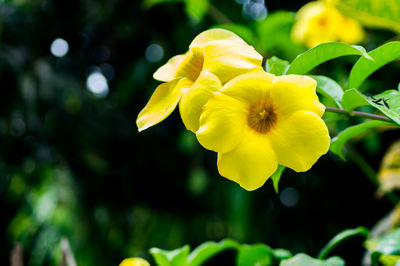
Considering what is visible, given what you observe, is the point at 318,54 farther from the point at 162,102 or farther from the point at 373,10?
the point at 373,10

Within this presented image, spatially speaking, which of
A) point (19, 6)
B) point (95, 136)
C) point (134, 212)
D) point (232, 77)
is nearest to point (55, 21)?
point (19, 6)

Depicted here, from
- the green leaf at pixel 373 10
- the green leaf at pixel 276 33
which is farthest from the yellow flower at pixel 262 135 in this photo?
the green leaf at pixel 276 33

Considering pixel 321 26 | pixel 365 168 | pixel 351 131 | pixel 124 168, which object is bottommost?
pixel 124 168

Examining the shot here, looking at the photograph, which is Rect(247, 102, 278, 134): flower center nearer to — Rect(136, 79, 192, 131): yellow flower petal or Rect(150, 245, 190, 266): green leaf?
Rect(136, 79, 192, 131): yellow flower petal

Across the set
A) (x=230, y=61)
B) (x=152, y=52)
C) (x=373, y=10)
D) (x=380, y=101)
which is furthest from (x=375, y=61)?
(x=152, y=52)

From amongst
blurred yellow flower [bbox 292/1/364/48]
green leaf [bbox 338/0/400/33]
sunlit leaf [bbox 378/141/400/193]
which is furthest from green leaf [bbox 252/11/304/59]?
sunlit leaf [bbox 378/141/400/193]

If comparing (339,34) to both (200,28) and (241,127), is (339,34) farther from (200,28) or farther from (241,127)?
(241,127)
